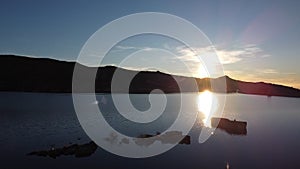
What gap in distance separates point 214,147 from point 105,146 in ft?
103

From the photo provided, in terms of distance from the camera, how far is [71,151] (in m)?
65.1

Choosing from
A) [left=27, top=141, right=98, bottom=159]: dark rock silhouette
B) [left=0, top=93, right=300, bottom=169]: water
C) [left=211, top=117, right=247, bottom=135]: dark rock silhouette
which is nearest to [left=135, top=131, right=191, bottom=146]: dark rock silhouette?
[left=0, top=93, right=300, bottom=169]: water

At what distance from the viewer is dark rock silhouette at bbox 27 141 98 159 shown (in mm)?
61969

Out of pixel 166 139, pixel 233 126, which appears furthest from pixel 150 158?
pixel 233 126

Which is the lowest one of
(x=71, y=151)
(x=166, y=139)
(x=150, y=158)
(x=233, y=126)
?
(x=150, y=158)

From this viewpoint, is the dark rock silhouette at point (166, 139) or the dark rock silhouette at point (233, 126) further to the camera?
the dark rock silhouette at point (233, 126)

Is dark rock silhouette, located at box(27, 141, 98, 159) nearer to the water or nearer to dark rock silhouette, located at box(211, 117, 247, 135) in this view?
the water

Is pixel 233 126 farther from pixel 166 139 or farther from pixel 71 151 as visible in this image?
pixel 71 151

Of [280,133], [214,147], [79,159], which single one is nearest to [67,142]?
[79,159]

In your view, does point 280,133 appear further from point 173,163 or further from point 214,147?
point 173,163

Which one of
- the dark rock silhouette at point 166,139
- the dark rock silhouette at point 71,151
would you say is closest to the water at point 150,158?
the dark rock silhouette at point 71,151

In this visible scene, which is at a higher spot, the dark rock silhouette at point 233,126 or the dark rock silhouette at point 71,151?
the dark rock silhouette at point 233,126

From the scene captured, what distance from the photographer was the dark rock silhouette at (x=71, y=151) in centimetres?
6197

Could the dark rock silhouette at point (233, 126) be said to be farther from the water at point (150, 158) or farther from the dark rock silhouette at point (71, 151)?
the dark rock silhouette at point (71, 151)
